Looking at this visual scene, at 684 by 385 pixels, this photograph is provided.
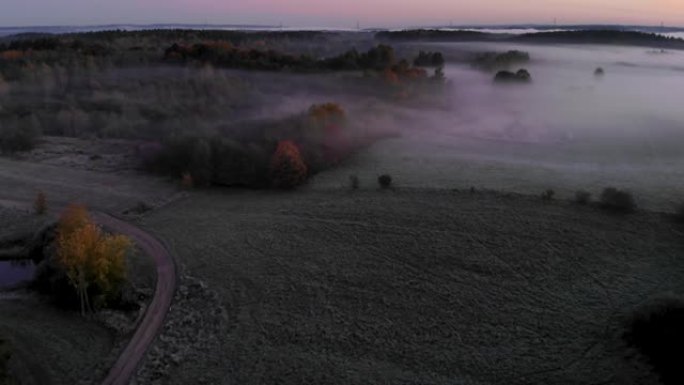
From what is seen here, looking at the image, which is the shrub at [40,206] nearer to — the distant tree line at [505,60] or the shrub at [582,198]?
the shrub at [582,198]

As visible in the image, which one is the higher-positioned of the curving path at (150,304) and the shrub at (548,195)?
the shrub at (548,195)

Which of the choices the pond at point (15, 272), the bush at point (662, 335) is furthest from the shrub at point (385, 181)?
the pond at point (15, 272)

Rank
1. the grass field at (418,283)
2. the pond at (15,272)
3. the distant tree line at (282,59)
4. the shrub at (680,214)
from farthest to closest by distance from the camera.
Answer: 1. the distant tree line at (282,59)
2. the shrub at (680,214)
3. the pond at (15,272)
4. the grass field at (418,283)

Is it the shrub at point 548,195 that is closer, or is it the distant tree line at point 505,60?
the shrub at point 548,195

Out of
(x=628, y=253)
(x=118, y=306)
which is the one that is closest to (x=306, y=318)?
(x=118, y=306)

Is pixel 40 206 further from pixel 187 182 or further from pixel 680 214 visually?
pixel 680 214

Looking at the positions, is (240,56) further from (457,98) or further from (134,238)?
(134,238)
